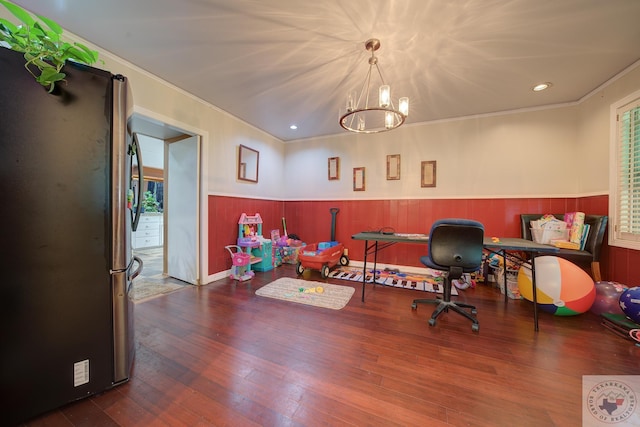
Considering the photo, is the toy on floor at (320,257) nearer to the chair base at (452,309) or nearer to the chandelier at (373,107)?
the chair base at (452,309)

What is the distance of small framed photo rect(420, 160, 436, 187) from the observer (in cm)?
383

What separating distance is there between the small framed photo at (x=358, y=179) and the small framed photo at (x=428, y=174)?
1.05 meters

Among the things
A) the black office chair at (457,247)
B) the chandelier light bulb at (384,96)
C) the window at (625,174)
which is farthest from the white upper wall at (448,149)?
the chandelier light bulb at (384,96)

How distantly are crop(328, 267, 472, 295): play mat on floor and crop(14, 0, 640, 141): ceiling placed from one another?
2654 mm

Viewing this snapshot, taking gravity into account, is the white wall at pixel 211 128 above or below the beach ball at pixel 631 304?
above

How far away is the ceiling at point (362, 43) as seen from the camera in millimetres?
A: 1701

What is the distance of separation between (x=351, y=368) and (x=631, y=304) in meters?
2.56

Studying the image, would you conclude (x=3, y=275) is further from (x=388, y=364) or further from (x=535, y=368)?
(x=535, y=368)

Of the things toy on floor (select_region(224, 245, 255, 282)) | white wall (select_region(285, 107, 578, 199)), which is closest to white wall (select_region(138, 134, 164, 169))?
toy on floor (select_region(224, 245, 255, 282))

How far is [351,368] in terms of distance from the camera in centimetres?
154

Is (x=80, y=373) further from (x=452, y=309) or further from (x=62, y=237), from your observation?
(x=452, y=309)

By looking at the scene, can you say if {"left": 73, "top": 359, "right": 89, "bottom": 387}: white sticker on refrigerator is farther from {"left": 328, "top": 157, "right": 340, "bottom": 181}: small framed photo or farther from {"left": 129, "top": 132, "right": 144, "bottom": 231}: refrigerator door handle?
{"left": 328, "top": 157, "right": 340, "bottom": 181}: small framed photo

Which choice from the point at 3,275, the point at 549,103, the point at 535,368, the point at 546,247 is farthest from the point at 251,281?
the point at 549,103

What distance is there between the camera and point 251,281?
3.38 m
